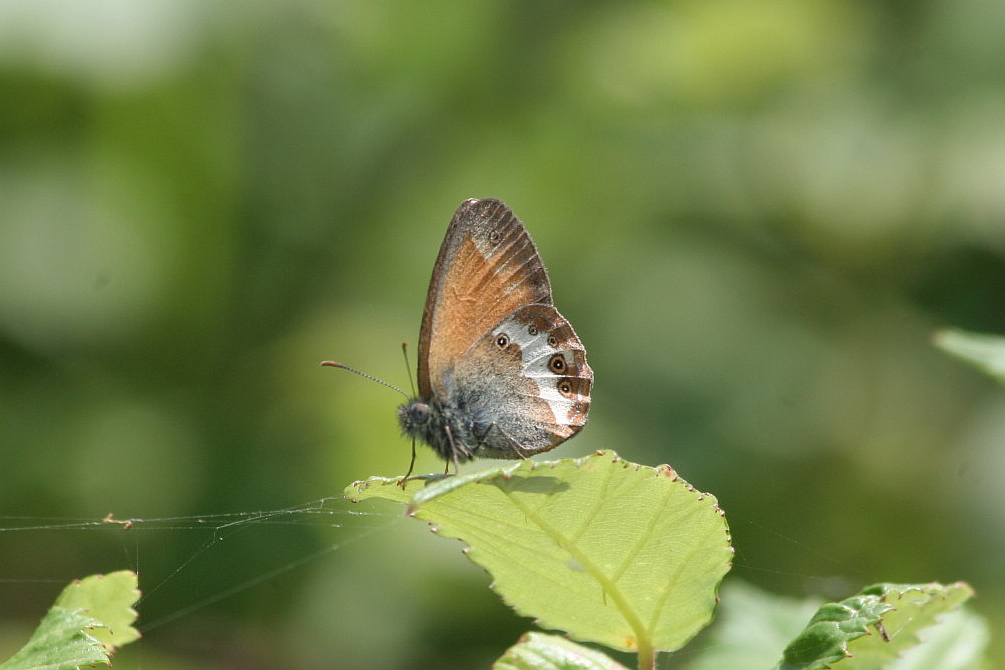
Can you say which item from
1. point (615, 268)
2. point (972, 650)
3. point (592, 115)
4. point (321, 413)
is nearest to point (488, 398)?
point (972, 650)

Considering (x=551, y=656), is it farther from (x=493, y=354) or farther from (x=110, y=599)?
(x=493, y=354)

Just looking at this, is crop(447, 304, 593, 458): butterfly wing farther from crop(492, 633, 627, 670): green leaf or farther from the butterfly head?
crop(492, 633, 627, 670): green leaf

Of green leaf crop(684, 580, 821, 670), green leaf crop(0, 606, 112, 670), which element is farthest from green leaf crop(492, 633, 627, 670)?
green leaf crop(684, 580, 821, 670)

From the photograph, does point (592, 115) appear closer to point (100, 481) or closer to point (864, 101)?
point (864, 101)

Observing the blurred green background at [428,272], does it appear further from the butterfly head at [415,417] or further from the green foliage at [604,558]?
the green foliage at [604,558]

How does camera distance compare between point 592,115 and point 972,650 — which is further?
point 592,115

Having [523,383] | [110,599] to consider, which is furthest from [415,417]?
[110,599]
